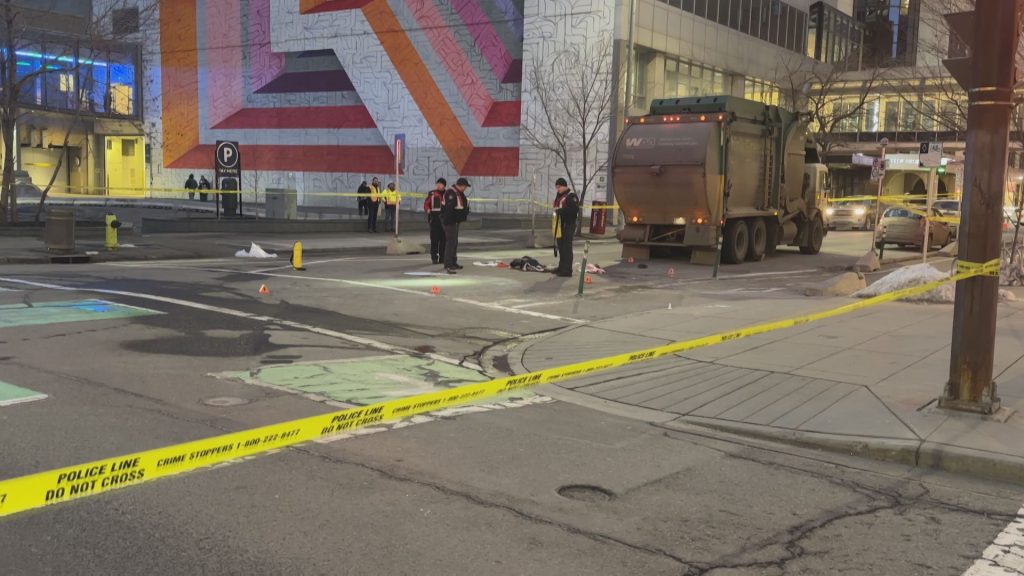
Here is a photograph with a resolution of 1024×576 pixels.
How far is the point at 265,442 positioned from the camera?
3889 millimetres

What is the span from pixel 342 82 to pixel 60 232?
33.7 meters

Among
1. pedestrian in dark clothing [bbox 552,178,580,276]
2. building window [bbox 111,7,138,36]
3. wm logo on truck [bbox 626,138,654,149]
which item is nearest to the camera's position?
pedestrian in dark clothing [bbox 552,178,580,276]

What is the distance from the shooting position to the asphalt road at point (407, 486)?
3936 mm

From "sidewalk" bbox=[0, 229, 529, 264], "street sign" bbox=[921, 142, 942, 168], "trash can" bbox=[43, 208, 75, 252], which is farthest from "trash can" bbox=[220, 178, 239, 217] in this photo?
"street sign" bbox=[921, 142, 942, 168]

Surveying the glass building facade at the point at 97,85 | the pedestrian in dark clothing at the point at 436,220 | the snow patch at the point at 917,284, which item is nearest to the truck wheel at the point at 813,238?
the snow patch at the point at 917,284

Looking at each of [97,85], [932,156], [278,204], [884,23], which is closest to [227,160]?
[278,204]

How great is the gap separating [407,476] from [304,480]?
1.99 feet

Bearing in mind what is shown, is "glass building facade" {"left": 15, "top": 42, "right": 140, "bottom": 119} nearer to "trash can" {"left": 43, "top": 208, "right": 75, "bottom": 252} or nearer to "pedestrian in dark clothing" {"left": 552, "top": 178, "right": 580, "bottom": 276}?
"trash can" {"left": 43, "top": 208, "right": 75, "bottom": 252}

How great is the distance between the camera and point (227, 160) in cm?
3012

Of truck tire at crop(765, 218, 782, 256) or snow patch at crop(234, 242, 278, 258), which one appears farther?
truck tire at crop(765, 218, 782, 256)

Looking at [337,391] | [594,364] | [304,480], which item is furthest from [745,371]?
[304,480]

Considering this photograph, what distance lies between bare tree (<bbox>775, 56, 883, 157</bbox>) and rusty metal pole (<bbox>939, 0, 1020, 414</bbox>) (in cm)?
3882

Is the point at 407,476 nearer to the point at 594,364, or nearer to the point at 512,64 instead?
the point at 594,364

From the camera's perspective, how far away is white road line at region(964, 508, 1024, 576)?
3949mm
